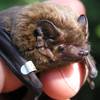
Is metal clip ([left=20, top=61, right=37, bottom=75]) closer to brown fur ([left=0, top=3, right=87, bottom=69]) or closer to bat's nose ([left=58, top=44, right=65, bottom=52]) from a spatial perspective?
brown fur ([left=0, top=3, right=87, bottom=69])

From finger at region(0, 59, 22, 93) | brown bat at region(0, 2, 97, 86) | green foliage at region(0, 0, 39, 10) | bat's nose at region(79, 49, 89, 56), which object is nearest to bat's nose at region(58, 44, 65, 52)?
brown bat at region(0, 2, 97, 86)

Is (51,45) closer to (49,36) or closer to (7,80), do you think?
(49,36)

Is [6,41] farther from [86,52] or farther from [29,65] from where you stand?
[86,52]

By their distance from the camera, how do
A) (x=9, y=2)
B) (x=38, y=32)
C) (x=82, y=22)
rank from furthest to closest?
(x=9, y=2), (x=82, y=22), (x=38, y=32)

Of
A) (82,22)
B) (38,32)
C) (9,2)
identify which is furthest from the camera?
(9,2)

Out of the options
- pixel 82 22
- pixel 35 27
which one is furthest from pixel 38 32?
pixel 82 22

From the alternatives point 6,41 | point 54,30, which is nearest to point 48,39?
point 54,30

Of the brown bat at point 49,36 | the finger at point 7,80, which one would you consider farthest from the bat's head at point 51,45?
the finger at point 7,80

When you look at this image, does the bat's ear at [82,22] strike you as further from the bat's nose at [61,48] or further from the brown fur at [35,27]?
the bat's nose at [61,48]
